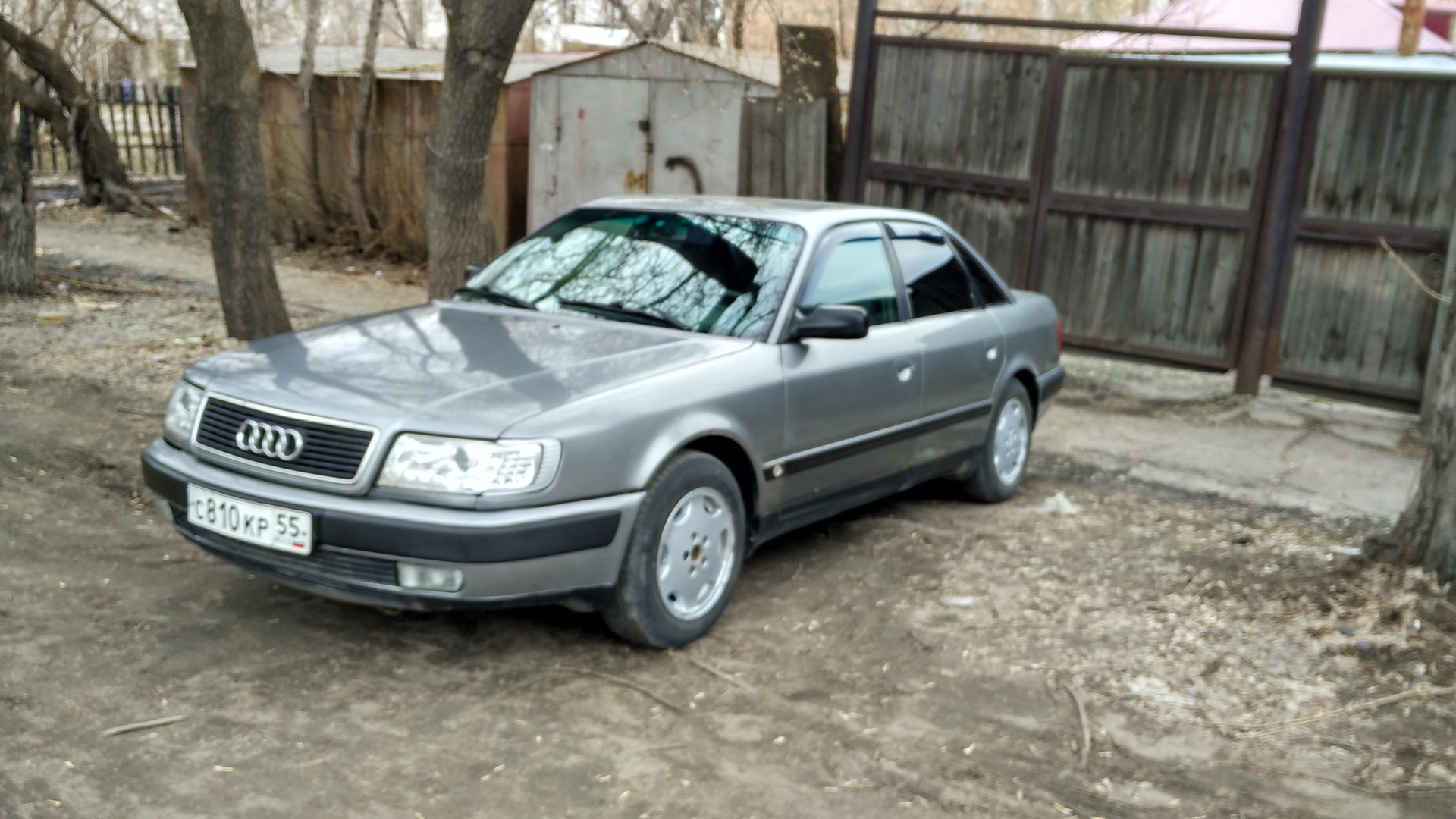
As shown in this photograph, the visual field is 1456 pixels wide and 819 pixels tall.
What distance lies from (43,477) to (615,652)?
3056 mm

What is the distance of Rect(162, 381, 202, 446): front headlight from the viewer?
13.9ft

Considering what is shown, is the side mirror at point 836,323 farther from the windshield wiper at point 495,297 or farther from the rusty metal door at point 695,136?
the rusty metal door at point 695,136

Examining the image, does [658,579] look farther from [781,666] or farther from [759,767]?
[759,767]

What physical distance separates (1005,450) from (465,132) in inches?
151

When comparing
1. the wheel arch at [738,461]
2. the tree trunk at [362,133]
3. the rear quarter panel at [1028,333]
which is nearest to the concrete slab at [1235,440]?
the rear quarter panel at [1028,333]

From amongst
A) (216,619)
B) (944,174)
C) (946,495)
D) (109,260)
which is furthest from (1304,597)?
(109,260)

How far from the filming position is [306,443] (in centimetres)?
387

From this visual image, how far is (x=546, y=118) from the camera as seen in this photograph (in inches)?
472

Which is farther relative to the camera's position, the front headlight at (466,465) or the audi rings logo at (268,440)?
the audi rings logo at (268,440)

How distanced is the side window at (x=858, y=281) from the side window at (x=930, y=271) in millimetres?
132

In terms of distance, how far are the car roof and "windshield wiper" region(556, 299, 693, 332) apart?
2.12 ft

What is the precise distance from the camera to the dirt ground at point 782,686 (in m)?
3.40

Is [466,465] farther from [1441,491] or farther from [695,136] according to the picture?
[695,136]

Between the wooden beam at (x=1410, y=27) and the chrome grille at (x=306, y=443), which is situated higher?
the wooden beam at (x=1410, y=27)
